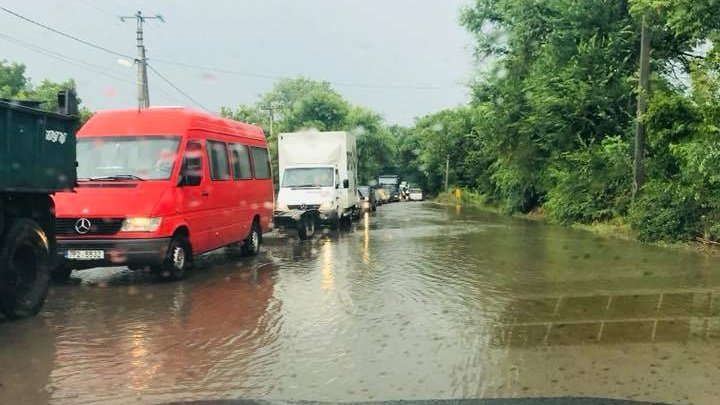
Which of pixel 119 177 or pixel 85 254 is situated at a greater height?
pixel 119 177

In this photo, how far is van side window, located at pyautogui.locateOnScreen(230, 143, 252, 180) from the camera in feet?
41.5

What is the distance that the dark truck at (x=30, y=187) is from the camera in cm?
708

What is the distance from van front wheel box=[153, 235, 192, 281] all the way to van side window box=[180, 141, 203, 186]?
0.90 meters

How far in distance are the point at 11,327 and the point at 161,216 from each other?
2.87 meters

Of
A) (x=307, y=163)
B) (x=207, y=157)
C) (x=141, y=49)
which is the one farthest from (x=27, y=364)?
(x=141, y=49)

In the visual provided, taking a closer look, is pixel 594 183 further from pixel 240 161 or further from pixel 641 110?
pixel 240 161

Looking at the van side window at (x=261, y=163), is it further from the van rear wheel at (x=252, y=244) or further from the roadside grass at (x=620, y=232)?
the roadside grass at (x=620, y=232)

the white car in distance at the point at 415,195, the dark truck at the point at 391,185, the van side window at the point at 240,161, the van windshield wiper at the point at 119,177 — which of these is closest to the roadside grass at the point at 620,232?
the van side window at the point at 240,161

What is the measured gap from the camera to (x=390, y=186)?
6700cm

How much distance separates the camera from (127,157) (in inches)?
410

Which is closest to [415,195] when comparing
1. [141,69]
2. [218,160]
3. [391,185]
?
[391,185]

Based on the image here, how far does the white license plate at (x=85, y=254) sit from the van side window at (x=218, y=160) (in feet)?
8.19

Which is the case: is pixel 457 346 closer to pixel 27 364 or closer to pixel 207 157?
pixel 27 364

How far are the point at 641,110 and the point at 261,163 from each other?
10501mm
